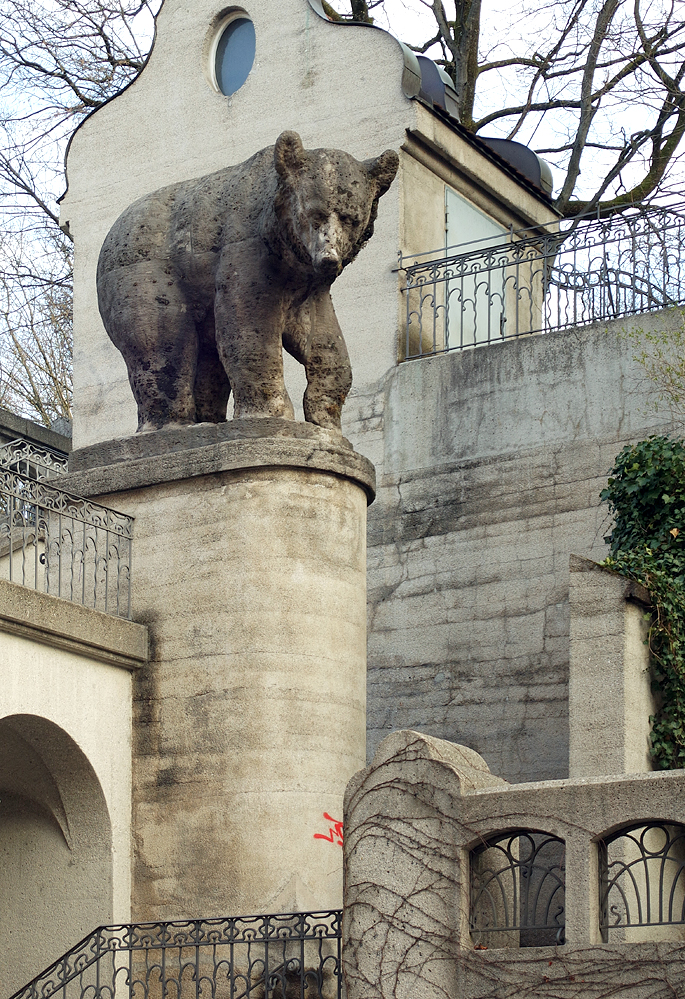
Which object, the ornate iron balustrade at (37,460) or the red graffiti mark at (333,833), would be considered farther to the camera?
the ornate iron balustrade at (37,460)

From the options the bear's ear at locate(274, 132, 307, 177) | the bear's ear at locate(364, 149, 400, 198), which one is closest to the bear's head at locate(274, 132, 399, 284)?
the bear's ear at locate(274, 132, 307, 177)

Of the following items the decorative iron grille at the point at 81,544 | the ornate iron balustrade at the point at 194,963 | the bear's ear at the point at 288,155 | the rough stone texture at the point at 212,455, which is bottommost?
the ornate iron balustrade at the point at 194,963

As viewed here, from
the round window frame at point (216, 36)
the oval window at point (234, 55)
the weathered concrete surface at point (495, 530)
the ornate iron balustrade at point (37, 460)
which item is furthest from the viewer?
the round window frame at point (216, 36)

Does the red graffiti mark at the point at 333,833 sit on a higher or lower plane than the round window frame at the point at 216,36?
lower

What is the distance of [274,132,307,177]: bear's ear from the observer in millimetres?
11023

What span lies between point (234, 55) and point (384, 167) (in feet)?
21.8

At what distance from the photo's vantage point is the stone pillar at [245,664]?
1049 cm

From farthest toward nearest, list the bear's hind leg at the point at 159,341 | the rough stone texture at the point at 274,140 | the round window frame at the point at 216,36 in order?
the round window frame at the point at 216,36 → the rough stone texture at the point at 274,140 → the bear's hind leg at the point at 159,341

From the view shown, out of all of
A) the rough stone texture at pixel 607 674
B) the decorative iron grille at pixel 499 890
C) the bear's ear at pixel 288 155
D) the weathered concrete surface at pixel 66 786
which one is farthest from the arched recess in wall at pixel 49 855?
the bear's ear at pixel 288 155

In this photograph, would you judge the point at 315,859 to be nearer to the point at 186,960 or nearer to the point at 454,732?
the point at 186,960

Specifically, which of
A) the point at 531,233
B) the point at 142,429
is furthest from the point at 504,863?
the point at 531,233

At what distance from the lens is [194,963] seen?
Answer: 10266mm

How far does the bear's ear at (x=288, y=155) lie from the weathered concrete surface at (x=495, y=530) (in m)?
3.83

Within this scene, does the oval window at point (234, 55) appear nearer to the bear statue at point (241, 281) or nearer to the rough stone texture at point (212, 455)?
the bear statue at point (241, 281)
